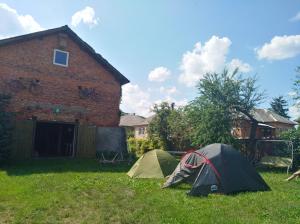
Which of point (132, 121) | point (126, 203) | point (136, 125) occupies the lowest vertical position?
point (126, 203)

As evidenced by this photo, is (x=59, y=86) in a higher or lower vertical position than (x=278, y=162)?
higher

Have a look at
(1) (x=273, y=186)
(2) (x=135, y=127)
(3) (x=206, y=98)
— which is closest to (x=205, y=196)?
(1) (x=273, y=186)

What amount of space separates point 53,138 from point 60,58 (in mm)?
7450

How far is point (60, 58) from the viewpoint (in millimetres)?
18078

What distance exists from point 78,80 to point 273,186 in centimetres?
1246

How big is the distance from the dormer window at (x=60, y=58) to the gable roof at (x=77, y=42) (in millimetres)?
1097

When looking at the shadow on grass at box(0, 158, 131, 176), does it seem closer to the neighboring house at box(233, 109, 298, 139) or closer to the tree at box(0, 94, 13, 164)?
the tree at box(0, 94, 13, 164)

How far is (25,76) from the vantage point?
54.3 ft

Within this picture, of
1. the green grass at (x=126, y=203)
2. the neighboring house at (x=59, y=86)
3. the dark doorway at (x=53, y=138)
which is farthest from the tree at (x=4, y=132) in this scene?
the dark doorway at (x=53, y=138)

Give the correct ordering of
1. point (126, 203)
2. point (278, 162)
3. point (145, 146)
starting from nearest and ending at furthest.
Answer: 1. point (126, 203)
2. point (278, 162)
3. point (145, 146)

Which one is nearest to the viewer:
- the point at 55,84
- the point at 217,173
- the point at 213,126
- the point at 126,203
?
the point at 126,203

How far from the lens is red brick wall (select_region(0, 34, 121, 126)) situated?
640 inches

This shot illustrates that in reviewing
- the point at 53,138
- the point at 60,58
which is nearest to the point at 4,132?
the point at 60,58

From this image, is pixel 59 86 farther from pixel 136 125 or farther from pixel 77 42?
pixel 136 125
